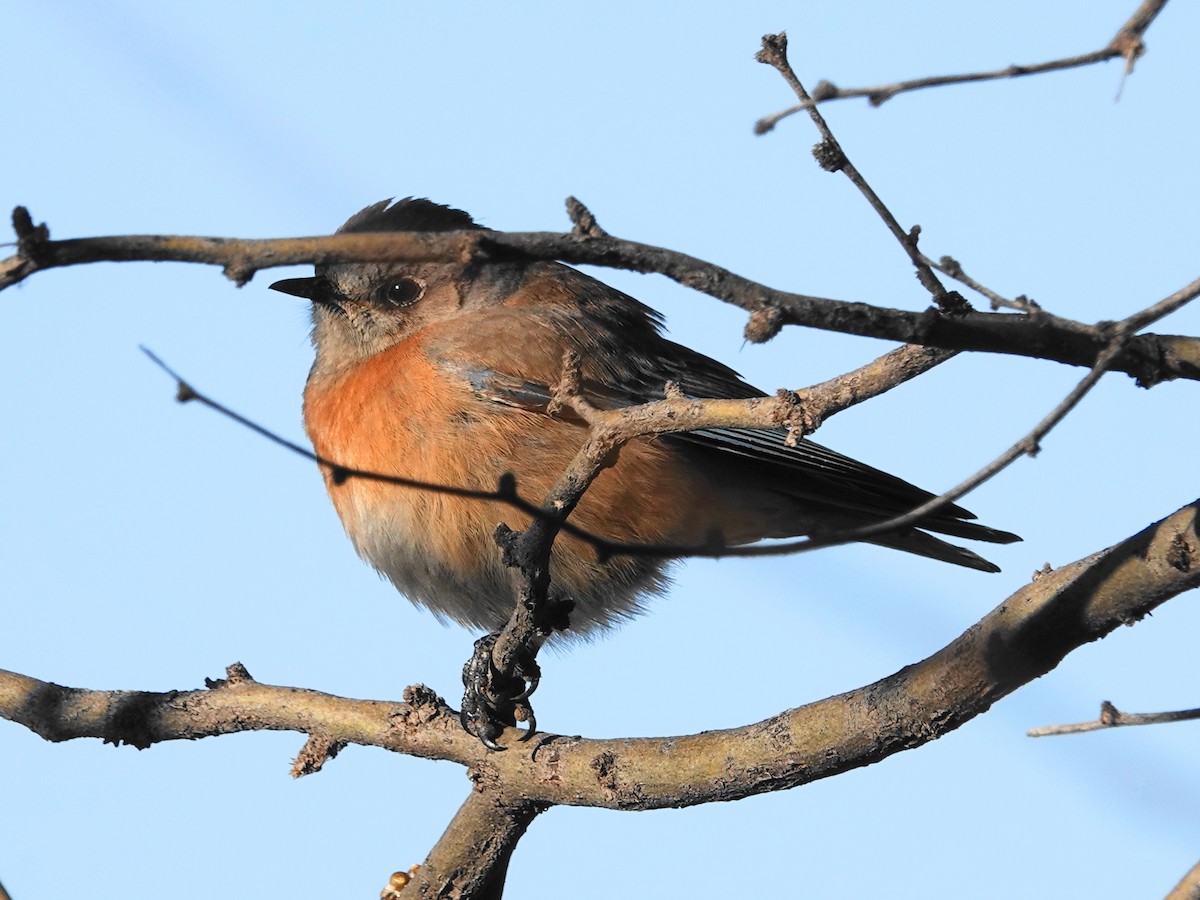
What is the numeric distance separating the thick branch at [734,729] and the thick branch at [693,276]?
0.45 metres

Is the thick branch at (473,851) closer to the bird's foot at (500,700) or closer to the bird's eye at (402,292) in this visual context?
the bird's foot at (500,700)

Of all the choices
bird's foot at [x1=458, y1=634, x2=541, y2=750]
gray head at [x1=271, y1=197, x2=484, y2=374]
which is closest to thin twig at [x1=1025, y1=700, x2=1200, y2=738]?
bird's foot at [x1=458, y1=634, x2=541, y2=750]

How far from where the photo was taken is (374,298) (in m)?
7.01

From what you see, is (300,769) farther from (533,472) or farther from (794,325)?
(794,325)

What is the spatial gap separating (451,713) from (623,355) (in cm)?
249

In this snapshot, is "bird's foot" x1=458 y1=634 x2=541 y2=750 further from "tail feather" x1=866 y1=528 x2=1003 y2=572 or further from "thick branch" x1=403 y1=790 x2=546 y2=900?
"tail feather" x1=866 y1=528 x2=1003 y2=572

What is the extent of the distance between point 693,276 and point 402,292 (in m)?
4.34

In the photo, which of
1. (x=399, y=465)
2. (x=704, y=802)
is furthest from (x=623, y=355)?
(x=704, y=802)

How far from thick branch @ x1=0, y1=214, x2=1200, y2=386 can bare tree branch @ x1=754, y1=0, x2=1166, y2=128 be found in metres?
0.35

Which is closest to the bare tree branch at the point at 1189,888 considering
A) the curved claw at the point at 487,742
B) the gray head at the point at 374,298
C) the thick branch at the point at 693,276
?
the thick branch at the point at 693,276

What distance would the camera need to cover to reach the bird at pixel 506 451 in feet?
19.8

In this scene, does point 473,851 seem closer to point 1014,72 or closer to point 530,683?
point 530,683

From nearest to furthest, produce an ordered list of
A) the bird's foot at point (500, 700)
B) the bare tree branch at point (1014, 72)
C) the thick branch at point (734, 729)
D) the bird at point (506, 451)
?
the bare tree branch at point (1014, 72) → the thick branch at point (734, 729) → the bird's foot at point (500, 700) → the bird at point (506, 451)

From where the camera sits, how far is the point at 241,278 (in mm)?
2695
